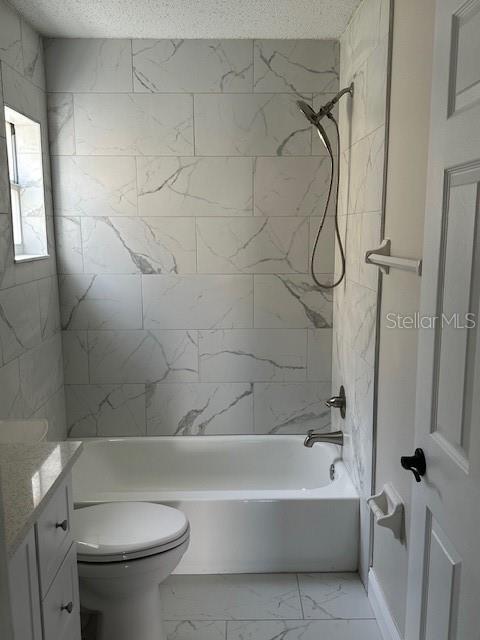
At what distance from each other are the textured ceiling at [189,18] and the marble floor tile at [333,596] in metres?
2.49

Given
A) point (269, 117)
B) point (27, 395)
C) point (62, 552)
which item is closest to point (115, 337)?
point (27, 395)

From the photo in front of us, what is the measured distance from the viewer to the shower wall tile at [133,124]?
2842 mm

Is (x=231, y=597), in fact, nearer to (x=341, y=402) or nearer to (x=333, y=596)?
(x=333, y=596)

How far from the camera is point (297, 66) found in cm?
284

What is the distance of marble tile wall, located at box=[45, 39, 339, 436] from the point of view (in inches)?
111

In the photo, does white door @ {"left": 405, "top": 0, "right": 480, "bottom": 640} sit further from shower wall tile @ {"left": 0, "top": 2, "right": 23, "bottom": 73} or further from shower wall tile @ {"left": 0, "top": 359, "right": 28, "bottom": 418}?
shower wall tile @ {"left": 0, "top": 2, "right": 23, "bottom": 73}

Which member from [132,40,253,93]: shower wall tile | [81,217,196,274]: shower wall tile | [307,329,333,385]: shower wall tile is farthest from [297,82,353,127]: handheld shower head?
[307,329,333,385]: shower wall tile

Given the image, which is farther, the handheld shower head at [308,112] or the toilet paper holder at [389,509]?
the handheld shower head at [308,112]

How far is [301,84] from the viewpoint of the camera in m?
Result: 2.85

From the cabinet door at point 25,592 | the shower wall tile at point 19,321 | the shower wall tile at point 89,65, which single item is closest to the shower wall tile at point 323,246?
the shower wall tile at point 89,65

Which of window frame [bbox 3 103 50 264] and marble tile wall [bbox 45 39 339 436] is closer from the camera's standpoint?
window frame [bbox 3 103 50 264]

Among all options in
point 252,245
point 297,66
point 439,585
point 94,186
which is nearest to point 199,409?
point 252,245

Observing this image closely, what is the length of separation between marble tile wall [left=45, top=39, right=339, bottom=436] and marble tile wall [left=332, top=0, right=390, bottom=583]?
0.26 metres

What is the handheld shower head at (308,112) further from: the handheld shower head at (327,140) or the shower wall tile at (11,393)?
the shower wall tile at (11,393)
